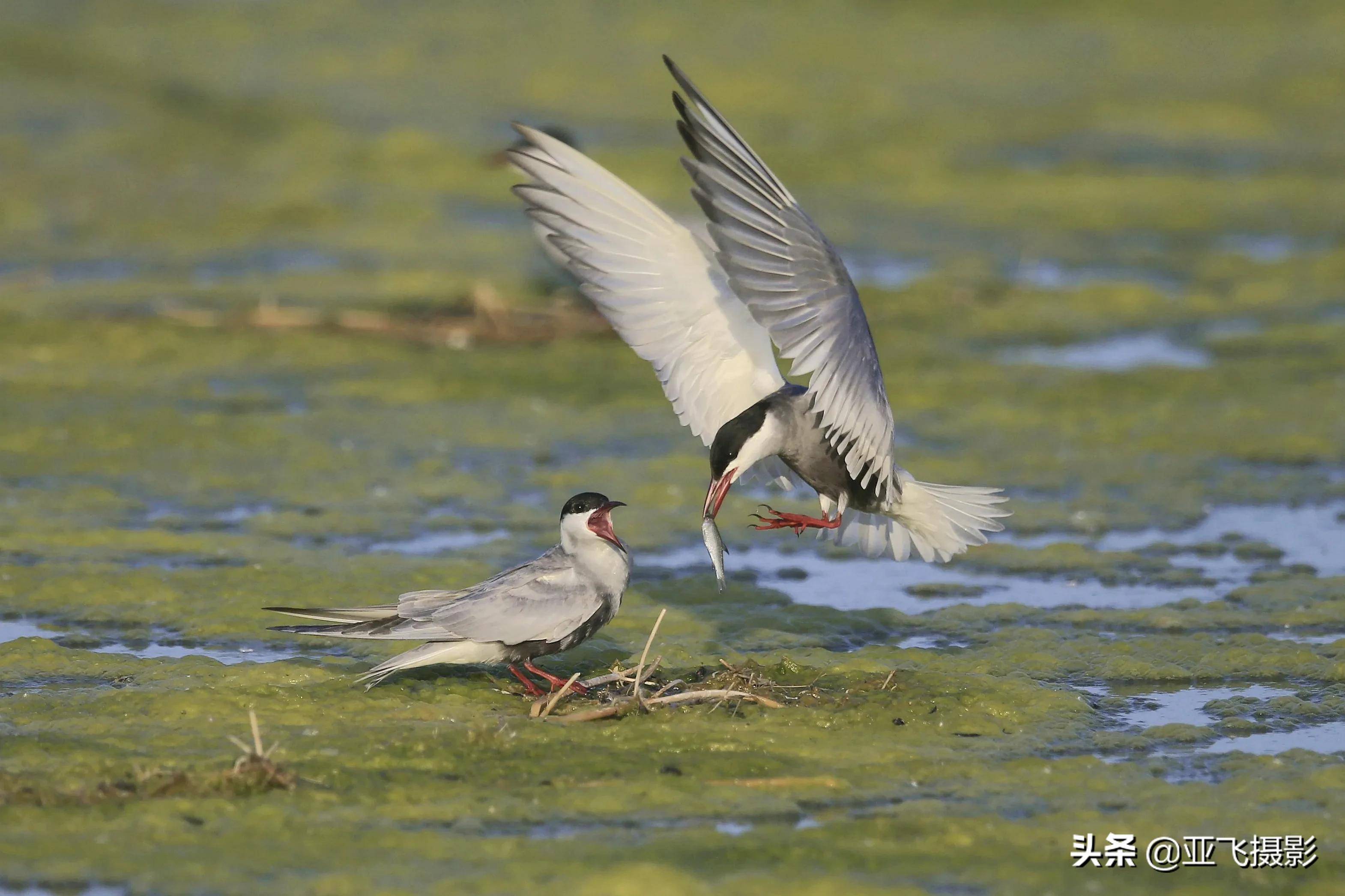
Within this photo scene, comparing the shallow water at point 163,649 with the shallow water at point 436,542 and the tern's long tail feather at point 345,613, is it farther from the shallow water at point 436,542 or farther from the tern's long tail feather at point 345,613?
the shallow water at point 436,542

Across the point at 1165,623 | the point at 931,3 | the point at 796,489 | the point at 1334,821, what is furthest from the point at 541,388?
the point at 931,3

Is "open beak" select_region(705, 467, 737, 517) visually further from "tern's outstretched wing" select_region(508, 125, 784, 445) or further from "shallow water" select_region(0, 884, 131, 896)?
"shallow water" select_region(0, 884, 131, 896)

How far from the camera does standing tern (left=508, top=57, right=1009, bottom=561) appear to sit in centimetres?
548

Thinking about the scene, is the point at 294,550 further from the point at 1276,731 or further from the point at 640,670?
the point at 1276,731

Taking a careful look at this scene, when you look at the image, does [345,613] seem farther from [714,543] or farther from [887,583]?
[887,583]

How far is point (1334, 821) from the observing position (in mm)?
4703

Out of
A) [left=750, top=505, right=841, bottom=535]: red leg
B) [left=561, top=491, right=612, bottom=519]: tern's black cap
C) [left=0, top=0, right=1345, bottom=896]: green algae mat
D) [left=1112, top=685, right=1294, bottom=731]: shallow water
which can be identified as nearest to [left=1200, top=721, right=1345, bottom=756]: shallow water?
[left=0, top=0, right=1345, bottom=896]: green algae mat

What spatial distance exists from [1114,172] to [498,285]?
7.32 meters

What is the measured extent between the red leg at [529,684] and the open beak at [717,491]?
2.58 feet

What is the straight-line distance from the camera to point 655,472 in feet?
29.8

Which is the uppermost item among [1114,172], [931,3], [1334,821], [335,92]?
[931,3]

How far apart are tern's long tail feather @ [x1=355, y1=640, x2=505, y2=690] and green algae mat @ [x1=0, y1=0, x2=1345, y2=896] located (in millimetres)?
145

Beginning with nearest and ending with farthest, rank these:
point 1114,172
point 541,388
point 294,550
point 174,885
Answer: point 174,885, point 294,550, point 541,388, point 1114,172

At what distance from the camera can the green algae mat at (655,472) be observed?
4668 millimetres
